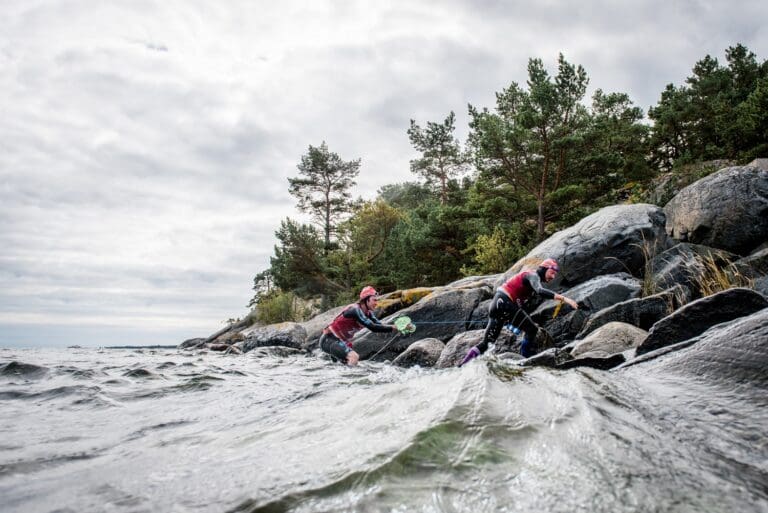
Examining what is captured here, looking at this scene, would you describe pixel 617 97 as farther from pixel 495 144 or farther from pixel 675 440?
pixel 675 440

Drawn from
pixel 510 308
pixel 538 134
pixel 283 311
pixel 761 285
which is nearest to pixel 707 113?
pixel 538 134

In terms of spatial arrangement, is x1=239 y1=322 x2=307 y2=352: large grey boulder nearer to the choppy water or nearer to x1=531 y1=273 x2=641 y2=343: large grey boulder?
x1=531 y1=273 x2=641 y2=343: large grey boulder

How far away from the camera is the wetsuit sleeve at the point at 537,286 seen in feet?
23.2

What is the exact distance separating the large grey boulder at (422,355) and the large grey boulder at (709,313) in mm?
6034

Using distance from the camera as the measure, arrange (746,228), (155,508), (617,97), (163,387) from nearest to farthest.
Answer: (155,508) < (163,387) < (746,228) < (617,97)

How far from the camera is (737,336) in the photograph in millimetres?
2381

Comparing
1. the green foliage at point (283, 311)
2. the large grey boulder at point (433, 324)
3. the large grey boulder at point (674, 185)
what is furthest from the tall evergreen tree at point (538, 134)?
the green foliage at point (283, 311)

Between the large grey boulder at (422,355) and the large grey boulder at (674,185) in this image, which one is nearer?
the large grey boulder at (422,355)

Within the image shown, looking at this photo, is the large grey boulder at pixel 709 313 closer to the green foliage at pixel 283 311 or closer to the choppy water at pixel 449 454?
the choppy water at pixel 449 454

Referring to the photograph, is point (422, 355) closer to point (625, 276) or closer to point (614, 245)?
point (625, 276)

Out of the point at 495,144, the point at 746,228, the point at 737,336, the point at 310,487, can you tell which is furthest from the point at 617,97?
the point at 310,487

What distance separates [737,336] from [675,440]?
1244 mm

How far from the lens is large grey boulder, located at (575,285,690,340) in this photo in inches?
282

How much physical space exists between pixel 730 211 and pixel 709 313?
9.35 metres
